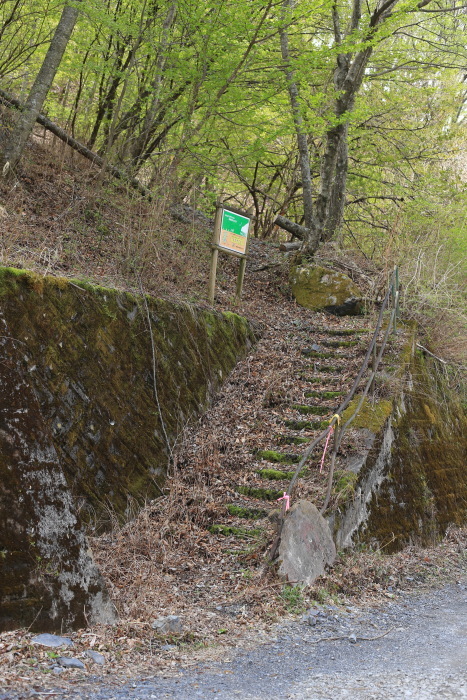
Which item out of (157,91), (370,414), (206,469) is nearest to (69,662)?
(206,469)

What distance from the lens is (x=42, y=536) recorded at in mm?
4082

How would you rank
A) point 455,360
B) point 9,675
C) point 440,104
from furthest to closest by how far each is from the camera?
point 440,104, point 455,360, point 9,675

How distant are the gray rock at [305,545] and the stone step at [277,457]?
57.4 inches

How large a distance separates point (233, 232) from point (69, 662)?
7.74 metres

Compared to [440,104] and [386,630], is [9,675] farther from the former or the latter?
[440,104]

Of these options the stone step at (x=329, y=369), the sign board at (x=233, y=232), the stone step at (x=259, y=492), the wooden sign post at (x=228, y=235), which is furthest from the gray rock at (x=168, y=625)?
the sign board at (x=233, y=232)

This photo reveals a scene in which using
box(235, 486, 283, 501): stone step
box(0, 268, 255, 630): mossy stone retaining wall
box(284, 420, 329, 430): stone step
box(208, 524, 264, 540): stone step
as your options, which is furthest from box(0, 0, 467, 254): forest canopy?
box(208, 524, 264, 540): stone step

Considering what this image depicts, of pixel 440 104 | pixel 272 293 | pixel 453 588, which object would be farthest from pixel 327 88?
pixel 453 588

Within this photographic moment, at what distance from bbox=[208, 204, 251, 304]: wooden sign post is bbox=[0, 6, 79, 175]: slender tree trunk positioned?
126 inches

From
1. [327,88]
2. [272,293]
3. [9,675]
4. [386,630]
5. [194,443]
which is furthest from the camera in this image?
[327,88]

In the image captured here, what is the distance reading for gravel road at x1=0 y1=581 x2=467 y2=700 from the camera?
361cm

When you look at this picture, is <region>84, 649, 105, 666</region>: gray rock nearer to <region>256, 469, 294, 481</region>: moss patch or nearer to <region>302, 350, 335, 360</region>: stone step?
<region>256, 469, 294, 481</region>: moss patch

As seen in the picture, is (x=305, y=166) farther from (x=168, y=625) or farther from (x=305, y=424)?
(x=168, y=625)

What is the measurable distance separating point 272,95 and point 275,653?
31.7 feet
